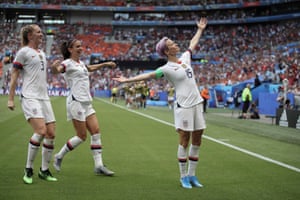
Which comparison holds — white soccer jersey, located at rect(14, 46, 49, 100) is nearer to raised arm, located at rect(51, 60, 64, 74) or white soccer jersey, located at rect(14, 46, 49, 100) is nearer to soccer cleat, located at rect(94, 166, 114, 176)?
raised arm, located at rect(51, 60, 64, 74)

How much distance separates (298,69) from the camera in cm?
3366

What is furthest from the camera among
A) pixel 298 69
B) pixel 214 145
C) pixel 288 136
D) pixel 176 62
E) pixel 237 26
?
pixel 237 26

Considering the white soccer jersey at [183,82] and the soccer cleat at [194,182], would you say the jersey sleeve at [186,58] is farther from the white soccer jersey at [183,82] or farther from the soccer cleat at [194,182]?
the soccer cleat at [194,182]

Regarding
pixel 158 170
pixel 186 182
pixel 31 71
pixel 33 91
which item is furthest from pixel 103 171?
pixel 31 71

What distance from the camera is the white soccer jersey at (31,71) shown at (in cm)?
695

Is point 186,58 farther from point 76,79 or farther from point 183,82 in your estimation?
point 76,79

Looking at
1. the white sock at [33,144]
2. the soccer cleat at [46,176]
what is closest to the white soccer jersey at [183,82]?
the white sock at [33,144]

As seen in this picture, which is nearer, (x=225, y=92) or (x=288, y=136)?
(x=288, y=136)

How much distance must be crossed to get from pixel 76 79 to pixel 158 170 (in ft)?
7.32

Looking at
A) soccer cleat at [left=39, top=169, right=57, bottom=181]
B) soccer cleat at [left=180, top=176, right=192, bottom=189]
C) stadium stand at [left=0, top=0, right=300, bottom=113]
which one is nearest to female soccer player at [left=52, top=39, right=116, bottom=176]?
soccer cleat at [left=39, top=169, right=57, bottom=181]

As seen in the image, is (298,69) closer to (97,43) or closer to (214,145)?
(214,145)

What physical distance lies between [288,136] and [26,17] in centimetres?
6853

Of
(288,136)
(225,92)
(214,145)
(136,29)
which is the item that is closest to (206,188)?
(214,145)

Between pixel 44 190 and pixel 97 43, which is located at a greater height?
pixel 97 43
